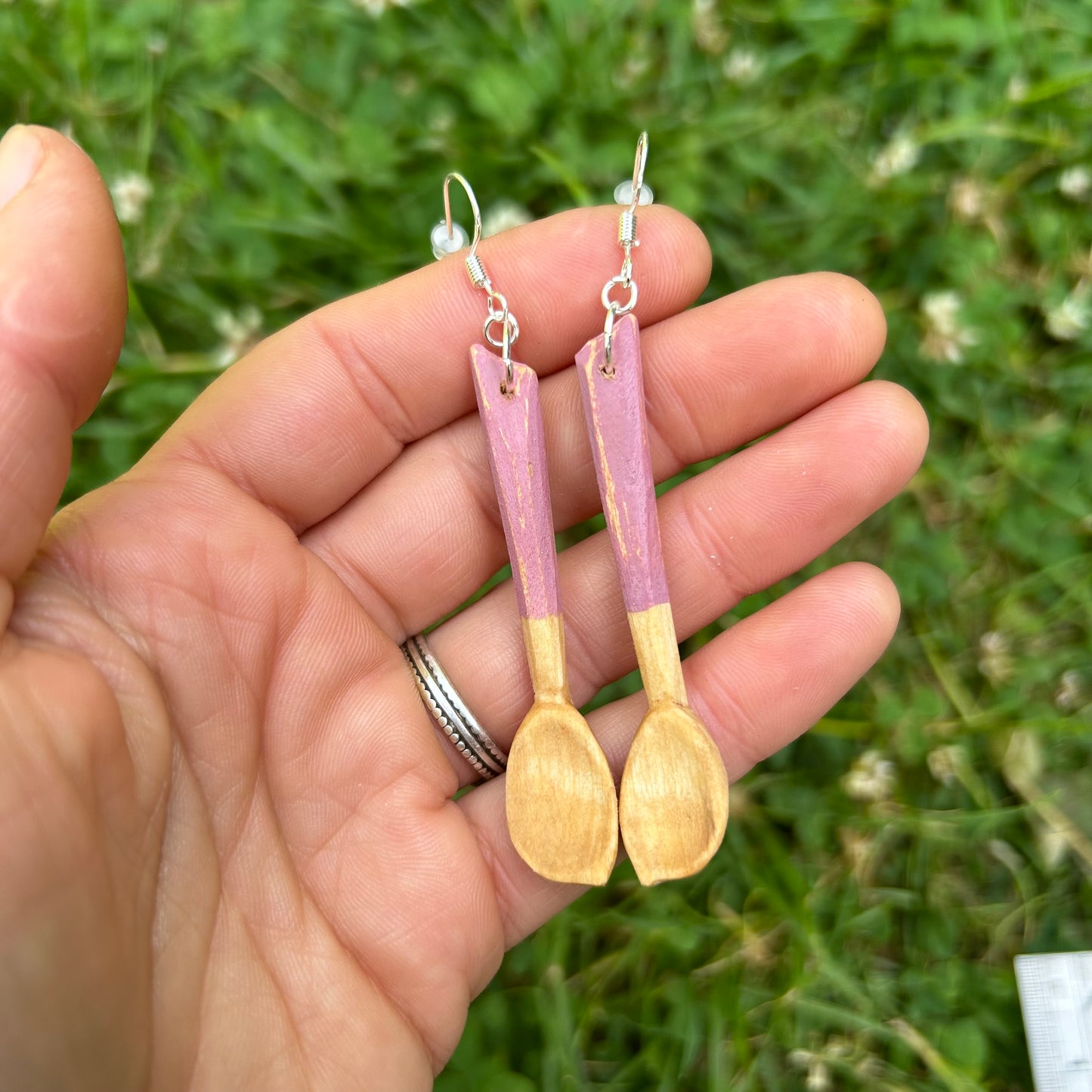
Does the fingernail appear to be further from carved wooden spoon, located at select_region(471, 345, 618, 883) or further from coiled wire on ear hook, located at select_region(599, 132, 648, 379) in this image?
coiled wire on ear hook, located at select_region(599, 132, 648, 379)

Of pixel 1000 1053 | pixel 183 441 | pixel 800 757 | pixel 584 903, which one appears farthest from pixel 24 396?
pixel 1000 1053

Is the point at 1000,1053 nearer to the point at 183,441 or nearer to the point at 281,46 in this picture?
the point at 183,441

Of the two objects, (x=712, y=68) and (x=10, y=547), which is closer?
(x=10, y=547)

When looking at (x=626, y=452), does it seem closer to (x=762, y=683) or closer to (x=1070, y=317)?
(x=762, y=683)

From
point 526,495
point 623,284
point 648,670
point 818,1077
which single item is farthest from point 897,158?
point 818,1077

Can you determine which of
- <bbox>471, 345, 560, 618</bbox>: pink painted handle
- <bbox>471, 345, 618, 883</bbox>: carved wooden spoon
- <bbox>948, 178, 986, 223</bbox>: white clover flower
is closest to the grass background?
<bbox>948, 178, 986, 223</bbox>: white clover flower

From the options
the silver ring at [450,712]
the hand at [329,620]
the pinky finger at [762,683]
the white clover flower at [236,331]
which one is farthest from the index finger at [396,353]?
the pinky finger at [762,683]

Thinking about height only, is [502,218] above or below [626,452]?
above
